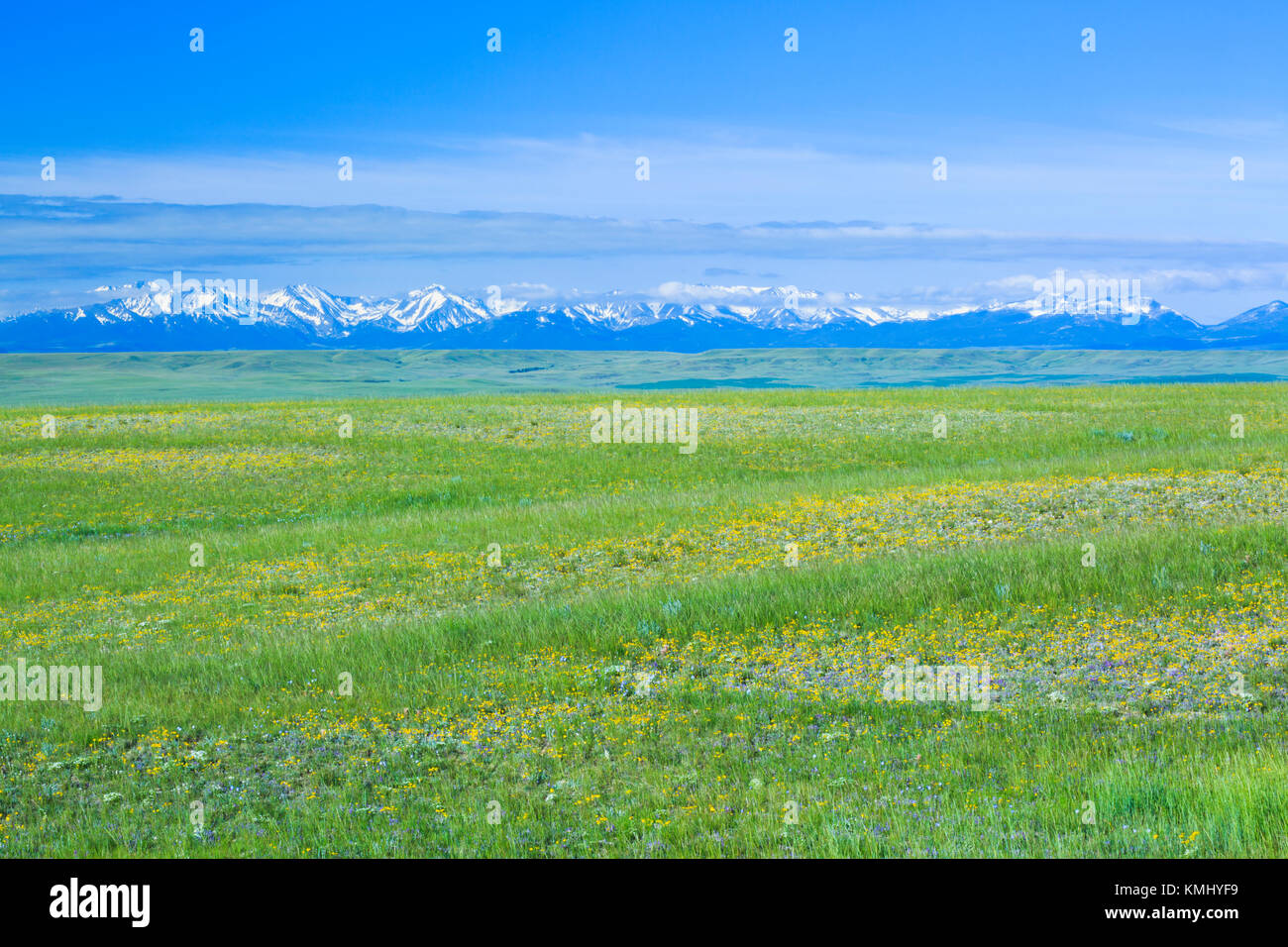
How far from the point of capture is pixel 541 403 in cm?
7262

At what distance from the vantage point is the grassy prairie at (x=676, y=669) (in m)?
9.33

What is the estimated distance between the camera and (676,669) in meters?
15.4

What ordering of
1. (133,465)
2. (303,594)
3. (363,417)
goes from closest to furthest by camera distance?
(303,594) → (133,465) → (363,417)

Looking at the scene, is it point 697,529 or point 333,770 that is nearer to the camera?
point 333,770

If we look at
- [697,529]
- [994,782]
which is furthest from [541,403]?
[994,782]

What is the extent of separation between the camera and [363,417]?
64000mm

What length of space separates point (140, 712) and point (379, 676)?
330 cm

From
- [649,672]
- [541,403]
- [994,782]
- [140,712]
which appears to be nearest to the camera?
[994,782]

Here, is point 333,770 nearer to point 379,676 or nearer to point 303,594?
point 379,676

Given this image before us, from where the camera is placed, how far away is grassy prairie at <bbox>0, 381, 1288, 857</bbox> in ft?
30.6
